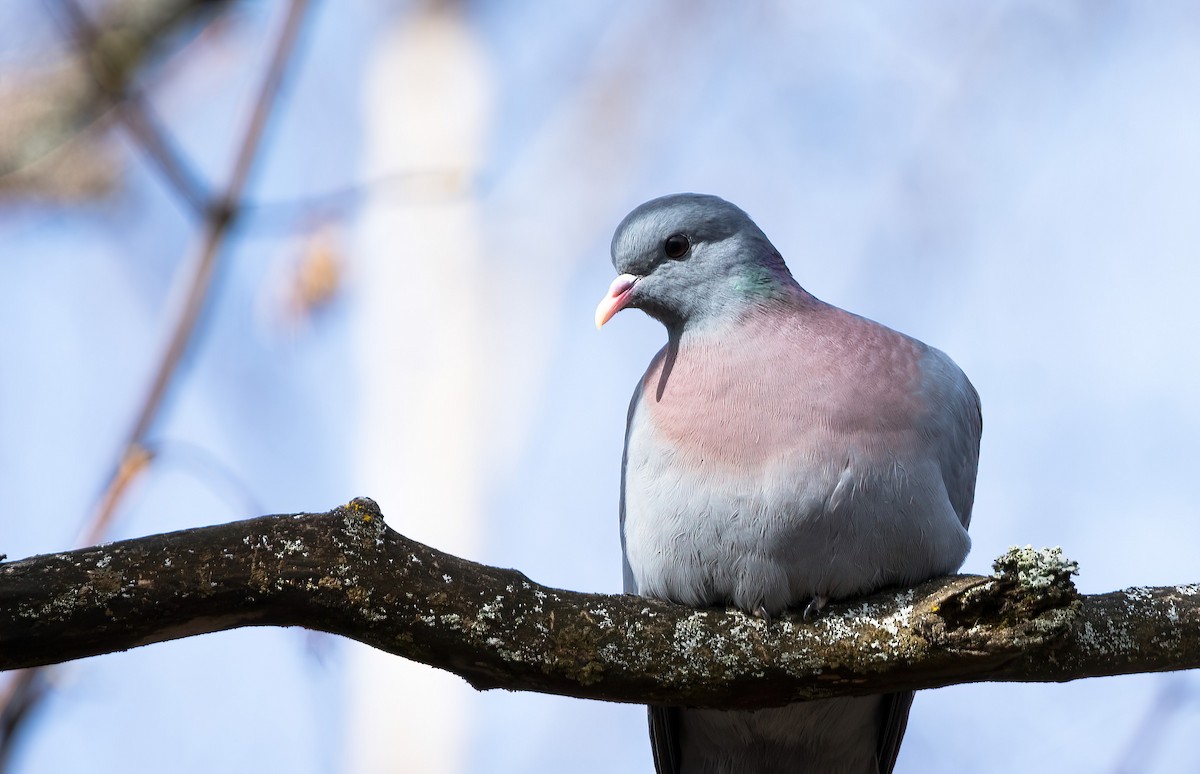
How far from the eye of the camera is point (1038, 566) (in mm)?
2551

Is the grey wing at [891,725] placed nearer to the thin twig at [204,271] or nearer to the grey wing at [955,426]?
the grey wing at [955,426]

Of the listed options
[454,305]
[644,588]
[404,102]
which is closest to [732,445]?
[644,588]

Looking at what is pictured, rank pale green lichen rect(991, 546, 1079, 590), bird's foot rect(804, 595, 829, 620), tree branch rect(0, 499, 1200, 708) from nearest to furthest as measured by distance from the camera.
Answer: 1. tree branch rect(0, 499, 1200, 708)
2. pale green lichen rect(991, 546, 1079, 590)
3. bird's foot rect(804, 595, 829, 620)

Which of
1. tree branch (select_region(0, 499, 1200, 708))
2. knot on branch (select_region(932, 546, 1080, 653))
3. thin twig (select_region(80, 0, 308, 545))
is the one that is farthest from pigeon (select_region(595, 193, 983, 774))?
thin twig (select_region(80, 0, 308, 545))

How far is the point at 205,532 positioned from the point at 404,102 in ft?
18.8

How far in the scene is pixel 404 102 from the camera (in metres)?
7.73

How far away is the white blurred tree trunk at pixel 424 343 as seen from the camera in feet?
21.5

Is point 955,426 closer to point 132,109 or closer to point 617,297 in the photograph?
point 617,297

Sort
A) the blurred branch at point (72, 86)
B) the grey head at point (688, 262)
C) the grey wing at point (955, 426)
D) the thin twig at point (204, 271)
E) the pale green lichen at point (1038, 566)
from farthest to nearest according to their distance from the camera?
1. the blurred branch at point (72, 86)
2. the grey head at point (688, 262)
3. the grey wing at point (955, 426)
4. the pale green lichen at point (1038, 566)
5. the thin twig at point (204, 271)

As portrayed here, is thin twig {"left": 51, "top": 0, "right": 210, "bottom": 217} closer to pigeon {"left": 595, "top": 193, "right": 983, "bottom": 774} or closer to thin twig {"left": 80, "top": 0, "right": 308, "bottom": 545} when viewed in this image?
thin twig {"left": 80, "top": 0, "right": 308, "bottom": 545}

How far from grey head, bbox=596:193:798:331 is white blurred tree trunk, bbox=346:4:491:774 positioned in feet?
10.7

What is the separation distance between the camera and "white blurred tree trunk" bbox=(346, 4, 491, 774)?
656 centimetres

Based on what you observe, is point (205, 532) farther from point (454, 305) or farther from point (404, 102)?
point (404, 102)

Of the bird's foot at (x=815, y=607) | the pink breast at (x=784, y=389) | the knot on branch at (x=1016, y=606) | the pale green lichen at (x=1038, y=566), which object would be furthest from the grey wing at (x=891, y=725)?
the pale green lichen at (x=1038, y=566)
